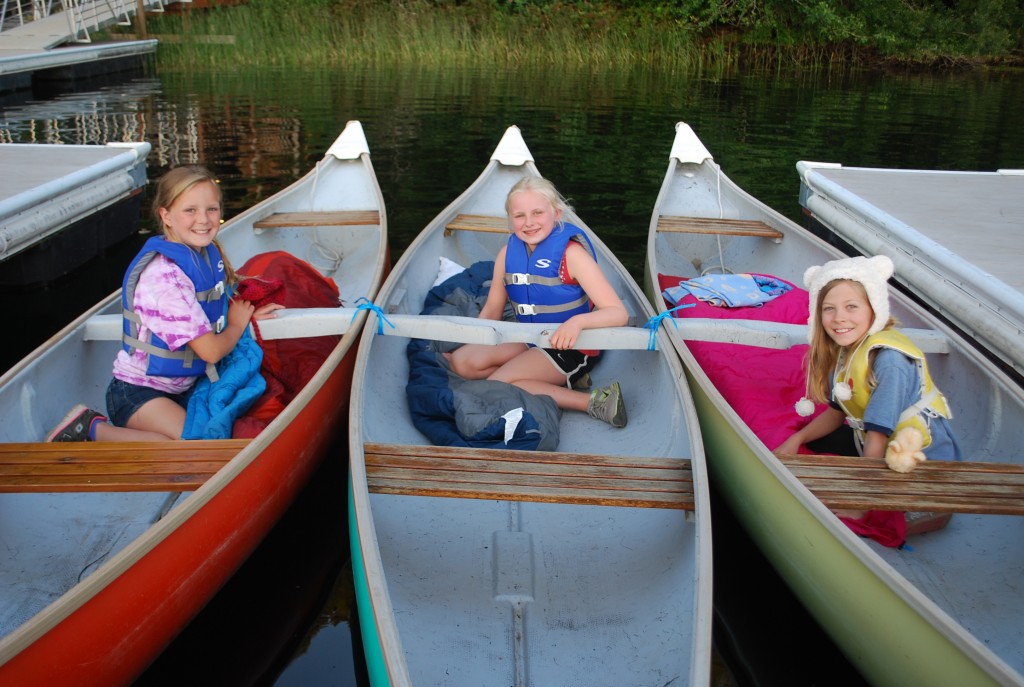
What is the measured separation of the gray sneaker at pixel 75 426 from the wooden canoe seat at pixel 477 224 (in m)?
2.92

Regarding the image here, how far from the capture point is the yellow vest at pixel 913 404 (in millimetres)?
2977

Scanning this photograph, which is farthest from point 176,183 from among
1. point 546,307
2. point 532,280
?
point 546,307

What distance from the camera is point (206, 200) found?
10.8 ft

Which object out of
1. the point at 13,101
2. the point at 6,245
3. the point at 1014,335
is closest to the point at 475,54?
the point at 13,101

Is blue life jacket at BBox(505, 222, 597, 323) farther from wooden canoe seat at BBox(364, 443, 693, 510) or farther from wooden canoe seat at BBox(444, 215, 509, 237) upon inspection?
wooden canoe seat at BBox(444, 215, 509, 237)

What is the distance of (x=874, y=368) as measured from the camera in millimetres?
3041

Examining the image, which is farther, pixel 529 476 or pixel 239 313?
pixel 239 313

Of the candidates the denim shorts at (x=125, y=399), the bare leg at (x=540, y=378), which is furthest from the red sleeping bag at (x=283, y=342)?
the bare leg at (x=540, y=378)

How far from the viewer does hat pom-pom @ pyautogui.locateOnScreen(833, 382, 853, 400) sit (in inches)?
121

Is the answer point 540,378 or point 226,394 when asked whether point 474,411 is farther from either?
point 226,394

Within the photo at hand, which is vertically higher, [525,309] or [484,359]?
[525,309]

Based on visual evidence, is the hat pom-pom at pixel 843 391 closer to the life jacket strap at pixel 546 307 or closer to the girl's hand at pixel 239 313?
the life jacket strap at pixel 546 307

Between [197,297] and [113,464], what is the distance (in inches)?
32.1

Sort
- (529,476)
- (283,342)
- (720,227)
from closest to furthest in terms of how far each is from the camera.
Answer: (529,476), (283,342), (720,227)
